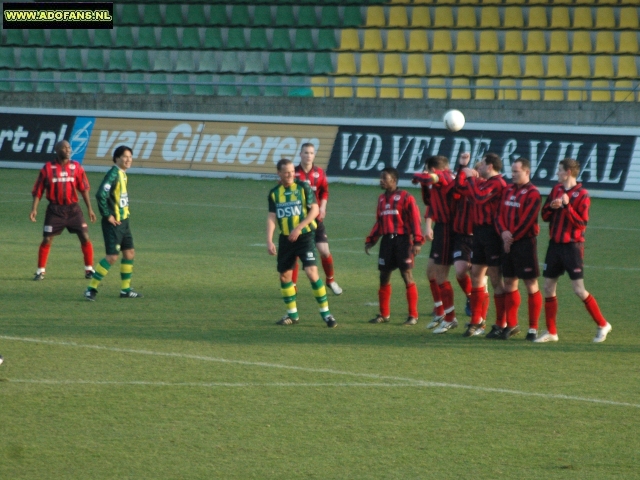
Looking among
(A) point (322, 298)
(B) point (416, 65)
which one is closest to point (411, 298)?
(A) point (322, 298)

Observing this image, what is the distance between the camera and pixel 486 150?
2288 cm

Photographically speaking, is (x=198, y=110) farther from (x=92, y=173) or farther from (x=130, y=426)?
(x=130, y=426)

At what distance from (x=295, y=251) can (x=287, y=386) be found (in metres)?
2.69

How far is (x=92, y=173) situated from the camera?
26.6 metres

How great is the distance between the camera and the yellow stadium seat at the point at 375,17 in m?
31.2

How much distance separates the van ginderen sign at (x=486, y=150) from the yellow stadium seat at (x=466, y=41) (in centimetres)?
669

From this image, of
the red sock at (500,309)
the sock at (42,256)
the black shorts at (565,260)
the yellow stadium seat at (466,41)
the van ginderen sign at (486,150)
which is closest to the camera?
the black shorts at (565,260)

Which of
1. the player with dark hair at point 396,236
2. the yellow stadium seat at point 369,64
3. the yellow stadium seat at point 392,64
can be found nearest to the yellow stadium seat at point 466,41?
the yellow stadium seat at point 392,64

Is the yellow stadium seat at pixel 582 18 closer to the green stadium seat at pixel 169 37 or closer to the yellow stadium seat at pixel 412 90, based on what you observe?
the yellow stadium seat at pixel 412 90

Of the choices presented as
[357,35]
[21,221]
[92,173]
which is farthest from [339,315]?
[357,35]

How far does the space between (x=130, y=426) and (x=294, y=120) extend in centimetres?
1898

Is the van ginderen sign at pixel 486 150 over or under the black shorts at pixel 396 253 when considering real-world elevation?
over

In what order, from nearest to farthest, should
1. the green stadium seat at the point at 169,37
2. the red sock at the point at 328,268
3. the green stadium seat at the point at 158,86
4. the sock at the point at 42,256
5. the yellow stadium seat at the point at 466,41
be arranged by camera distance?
the red sock at the point at 328,268 < the sock at the point at 42,256 < the yellow stadium seat at the point at 466,41 < the green stadium seat at the point at 158,86 < the green stadium seat at the point at 169,37

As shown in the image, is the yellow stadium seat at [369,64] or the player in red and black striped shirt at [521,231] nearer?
the player in red and black striped shirt at [521,231]
